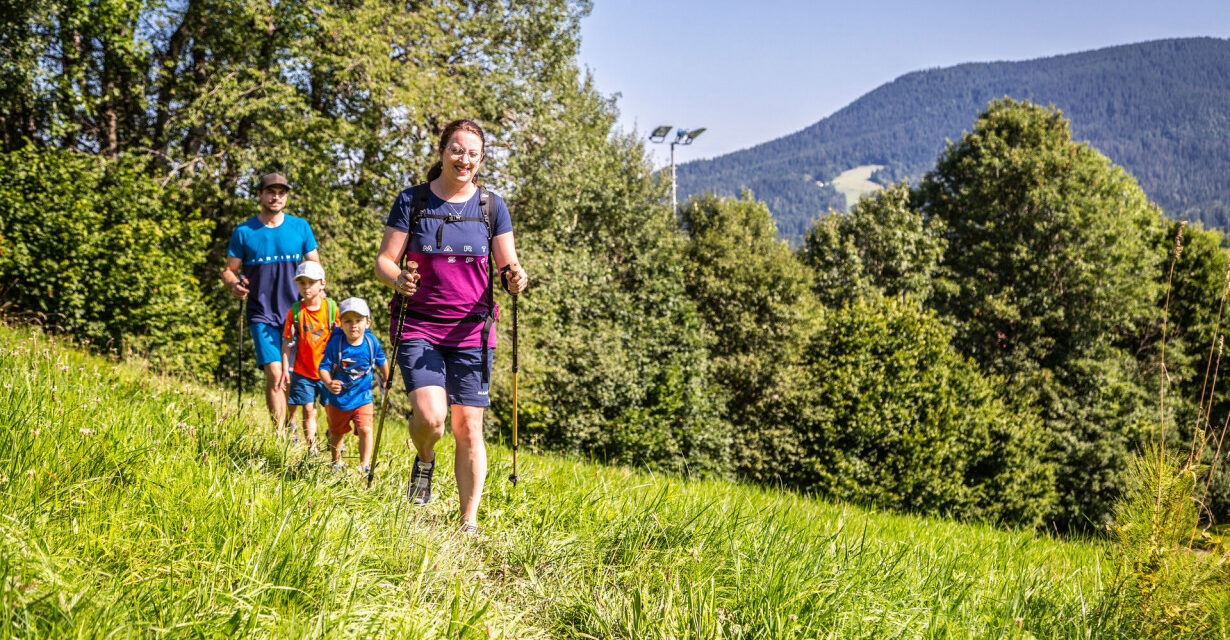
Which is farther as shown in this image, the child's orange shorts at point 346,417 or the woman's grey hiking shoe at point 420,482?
the child's orange shorts at point 346,417

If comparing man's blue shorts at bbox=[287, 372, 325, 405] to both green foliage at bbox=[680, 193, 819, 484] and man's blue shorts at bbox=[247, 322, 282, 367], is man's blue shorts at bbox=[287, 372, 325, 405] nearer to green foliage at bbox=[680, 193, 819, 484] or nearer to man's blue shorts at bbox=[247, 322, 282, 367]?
man's blue shorts at bbox=[247, 322, 282, 367]

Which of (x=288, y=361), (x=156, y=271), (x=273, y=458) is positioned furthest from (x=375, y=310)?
(x=273, y=458)

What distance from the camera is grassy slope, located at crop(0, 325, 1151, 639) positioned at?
2.35 metres

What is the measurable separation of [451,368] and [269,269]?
3025 millimetres

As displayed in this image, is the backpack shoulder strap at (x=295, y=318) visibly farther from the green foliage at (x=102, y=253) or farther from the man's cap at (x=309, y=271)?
the green foliage at (x=102, y=253)

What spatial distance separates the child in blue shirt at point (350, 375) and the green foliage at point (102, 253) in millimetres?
10571

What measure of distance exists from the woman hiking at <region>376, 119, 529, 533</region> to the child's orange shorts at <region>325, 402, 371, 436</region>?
63.0 inches

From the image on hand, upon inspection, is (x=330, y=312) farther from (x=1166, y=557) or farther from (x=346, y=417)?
(x=1166, y=557)

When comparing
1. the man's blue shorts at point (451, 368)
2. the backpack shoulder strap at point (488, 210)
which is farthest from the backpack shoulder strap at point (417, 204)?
the man's blue shorts at point (451, 368)

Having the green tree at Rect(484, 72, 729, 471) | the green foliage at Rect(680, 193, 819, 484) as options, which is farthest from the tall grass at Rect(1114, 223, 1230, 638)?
the green foliage at Rect(680, 193, 819, 484)

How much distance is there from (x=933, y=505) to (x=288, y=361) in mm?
23662

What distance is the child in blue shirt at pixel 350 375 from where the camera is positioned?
18.3ft

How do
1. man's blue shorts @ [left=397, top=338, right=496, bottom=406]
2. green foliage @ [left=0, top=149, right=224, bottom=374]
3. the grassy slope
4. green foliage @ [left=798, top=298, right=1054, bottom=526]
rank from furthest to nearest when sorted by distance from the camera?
green foliage @ [left=798, top=298, right=1054, bottom=526] < green foliage @ [left=0, top=149, right=224, bottom=374] < man's blue shorts @ [left=397, top=338, right=496, bottom=406] < the grassy slope

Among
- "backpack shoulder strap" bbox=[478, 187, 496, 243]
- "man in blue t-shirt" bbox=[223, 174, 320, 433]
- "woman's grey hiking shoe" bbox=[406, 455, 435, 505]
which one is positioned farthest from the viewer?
"man in blue t-shirt" bbox=[223, 174, 320, 433]
